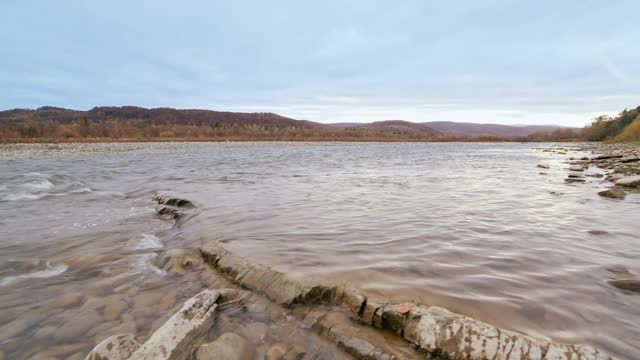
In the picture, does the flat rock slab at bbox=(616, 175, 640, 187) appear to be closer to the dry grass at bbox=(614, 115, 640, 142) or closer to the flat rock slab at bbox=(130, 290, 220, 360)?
the flat rock slab at bbox=(130, 290, 220, 360)

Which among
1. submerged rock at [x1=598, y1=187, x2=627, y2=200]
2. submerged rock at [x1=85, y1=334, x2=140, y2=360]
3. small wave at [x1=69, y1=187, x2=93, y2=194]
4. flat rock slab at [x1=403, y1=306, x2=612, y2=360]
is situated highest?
flat rock slab at [x1=403, y1=306, x2=612, y2=360]

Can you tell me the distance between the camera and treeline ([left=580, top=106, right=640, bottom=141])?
35581mm

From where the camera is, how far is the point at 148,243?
13.1 feet

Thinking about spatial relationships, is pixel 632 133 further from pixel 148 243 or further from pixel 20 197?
pixel 20 197

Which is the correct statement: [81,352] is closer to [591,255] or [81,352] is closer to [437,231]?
[437,231]

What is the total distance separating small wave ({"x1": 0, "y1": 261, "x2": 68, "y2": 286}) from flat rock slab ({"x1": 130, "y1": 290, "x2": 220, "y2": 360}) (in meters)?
1.84

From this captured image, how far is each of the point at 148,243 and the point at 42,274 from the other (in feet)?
3.47

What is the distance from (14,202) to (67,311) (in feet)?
20.0

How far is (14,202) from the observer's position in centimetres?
658

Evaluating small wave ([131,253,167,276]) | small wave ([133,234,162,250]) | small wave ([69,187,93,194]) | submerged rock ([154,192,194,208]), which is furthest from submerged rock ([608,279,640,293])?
small wave ([69,187,93,194])

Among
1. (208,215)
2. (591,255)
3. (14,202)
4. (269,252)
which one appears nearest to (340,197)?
(208,215)

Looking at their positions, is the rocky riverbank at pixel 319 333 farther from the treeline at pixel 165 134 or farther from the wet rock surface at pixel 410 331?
the treeline at pixel 165 134

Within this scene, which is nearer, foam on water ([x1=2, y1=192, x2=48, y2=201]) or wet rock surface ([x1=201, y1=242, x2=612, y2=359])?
wet rock surface ([x1=201, y1=242, x2=612, y2=359])

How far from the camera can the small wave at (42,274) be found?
2.92 metres
